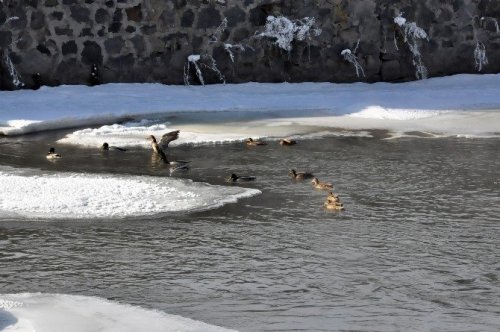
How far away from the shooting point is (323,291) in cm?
657

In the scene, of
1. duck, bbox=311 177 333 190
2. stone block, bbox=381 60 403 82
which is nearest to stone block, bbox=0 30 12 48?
stone block, bbox=381 60 403 82

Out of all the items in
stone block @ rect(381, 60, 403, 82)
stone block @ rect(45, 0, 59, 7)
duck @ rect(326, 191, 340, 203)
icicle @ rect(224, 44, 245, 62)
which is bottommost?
duck @ rect(326, 191, 340, 203)

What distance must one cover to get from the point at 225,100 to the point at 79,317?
899cm

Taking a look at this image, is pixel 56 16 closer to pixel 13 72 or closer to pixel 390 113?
pixel 13 72

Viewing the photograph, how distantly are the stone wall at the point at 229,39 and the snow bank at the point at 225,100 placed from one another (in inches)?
11.7

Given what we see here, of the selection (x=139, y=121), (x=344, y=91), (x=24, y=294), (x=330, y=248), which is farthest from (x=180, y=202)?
(x=344, y=91)

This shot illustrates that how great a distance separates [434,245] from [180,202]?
229 centimetres

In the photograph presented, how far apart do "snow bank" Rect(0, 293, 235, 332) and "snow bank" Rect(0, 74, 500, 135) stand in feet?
23.1

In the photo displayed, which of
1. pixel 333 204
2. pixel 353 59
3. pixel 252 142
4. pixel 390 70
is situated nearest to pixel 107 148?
pixel 252 142

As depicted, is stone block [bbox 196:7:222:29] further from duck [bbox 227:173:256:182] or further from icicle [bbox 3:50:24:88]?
duck [bbox 227:173:256:182]

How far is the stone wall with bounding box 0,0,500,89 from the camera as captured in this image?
606 inches

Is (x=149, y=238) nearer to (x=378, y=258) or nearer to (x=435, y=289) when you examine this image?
(x=378, y=258)

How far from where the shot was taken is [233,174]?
1000 centimetres

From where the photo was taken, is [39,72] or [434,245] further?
[39,72]
